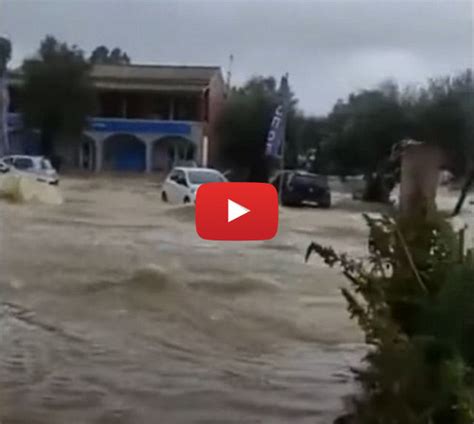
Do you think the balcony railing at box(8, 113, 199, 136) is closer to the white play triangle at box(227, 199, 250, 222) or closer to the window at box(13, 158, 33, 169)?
the window at box(13, 158, 33, 169)

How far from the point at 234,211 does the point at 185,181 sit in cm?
13

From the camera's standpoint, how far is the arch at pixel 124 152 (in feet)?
5.09

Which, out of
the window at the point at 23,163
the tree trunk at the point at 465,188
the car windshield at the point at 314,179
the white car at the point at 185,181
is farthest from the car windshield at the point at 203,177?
the tree trunk at the point at 465,188

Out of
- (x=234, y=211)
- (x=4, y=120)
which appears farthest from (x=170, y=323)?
(x=4, y=120)

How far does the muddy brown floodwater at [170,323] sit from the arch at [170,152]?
0.13ft

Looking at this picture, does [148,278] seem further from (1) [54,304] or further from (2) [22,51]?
(2) [22,51]

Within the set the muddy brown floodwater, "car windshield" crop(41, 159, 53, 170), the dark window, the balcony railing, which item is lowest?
the muddy brown floodwater

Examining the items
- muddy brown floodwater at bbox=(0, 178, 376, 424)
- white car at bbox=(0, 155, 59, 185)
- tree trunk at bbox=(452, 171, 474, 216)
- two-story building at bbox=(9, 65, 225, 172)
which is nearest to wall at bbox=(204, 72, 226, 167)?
two-story building at bbox=(9, 65, 225, 172)

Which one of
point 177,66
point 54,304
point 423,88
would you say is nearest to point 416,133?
point 423,88

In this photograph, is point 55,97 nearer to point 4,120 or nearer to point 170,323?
point 4,120

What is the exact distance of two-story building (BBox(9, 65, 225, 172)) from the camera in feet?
4.96

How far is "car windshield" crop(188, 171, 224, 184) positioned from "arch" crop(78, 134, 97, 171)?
0.17 meters

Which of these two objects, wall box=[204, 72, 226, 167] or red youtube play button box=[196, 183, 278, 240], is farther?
wall box=[204, 72, 226, 167]

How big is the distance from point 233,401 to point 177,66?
1.72 ft
